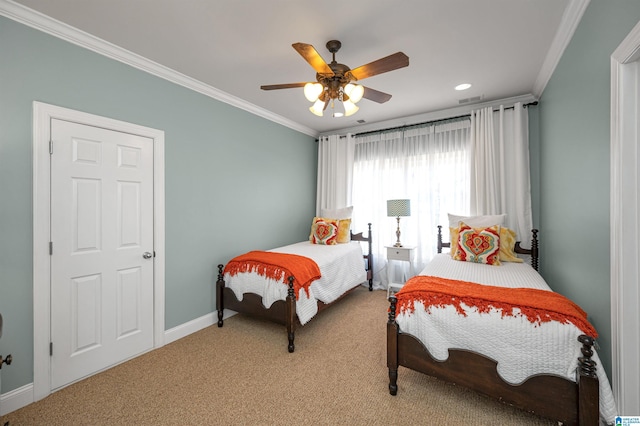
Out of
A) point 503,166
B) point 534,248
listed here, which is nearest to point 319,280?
point 534,248

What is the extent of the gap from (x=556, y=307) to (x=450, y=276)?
2.96 feet

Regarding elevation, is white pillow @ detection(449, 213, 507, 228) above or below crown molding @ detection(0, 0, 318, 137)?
below

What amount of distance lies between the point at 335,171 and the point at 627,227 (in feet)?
12.1

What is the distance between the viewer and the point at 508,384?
5.20 ft

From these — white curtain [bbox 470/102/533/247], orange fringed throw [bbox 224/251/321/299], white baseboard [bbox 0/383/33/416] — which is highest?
→ white curtain [bbox 470/102/533/247]

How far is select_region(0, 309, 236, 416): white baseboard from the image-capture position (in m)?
1.78

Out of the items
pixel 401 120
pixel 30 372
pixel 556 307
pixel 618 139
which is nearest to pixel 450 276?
pixel 556 307

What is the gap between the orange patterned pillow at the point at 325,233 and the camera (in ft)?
13.3

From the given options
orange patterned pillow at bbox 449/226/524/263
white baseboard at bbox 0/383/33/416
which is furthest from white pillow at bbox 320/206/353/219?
white baseboard at bbox 0/383/33/416

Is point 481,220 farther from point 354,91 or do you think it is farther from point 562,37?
point 354,91

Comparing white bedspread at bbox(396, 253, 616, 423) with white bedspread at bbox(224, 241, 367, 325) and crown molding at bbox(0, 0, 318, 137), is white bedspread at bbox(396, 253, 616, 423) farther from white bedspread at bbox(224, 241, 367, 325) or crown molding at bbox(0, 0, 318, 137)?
crown molding at bbox(0, 0, 318, 137)

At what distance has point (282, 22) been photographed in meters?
2.04

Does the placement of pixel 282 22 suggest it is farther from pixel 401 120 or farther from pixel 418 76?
pixel 401 120

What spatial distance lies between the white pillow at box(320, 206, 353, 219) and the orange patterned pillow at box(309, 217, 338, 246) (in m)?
0.28
